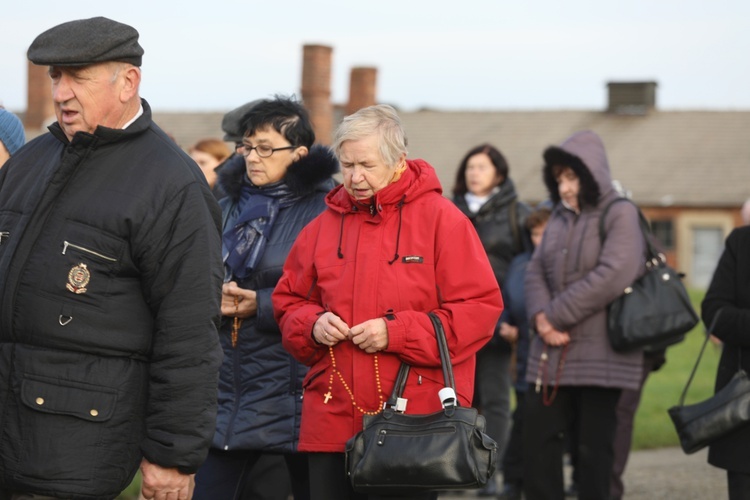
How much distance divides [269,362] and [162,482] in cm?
167

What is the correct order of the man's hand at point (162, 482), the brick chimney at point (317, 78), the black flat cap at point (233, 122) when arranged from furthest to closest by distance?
the brick chimney at point (317, 78) → the black flat cap at point (233, 122) → the man's hand at point (162, 482)

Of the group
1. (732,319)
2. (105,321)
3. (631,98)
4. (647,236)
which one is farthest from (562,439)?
(631,98)

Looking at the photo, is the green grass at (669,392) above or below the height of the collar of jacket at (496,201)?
below

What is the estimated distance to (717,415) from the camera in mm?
6234

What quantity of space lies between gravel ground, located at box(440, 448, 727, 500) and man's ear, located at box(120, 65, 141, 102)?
553cm

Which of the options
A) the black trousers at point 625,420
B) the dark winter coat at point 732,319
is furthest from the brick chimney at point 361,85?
the dark winter coat at point 732,319

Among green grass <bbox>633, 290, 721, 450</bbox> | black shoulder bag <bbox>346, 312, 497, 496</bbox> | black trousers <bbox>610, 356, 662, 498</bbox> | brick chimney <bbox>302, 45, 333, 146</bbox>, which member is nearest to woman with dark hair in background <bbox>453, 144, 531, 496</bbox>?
black trousers <bbox>610, 356, 662, 498</bbox>

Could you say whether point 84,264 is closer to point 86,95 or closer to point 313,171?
point 86,95

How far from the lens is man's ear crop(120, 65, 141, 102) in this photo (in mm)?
4188

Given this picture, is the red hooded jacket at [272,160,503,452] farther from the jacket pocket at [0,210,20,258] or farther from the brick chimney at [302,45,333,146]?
the brick chimney at [302,45,333,146]

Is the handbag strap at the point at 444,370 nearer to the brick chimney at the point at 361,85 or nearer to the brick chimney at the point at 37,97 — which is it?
the brick chimney at the point at 361,85

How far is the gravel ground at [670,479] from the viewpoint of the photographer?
9195mm

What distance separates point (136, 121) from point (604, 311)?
3.97 m

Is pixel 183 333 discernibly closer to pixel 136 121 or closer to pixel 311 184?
pixel 136 121
